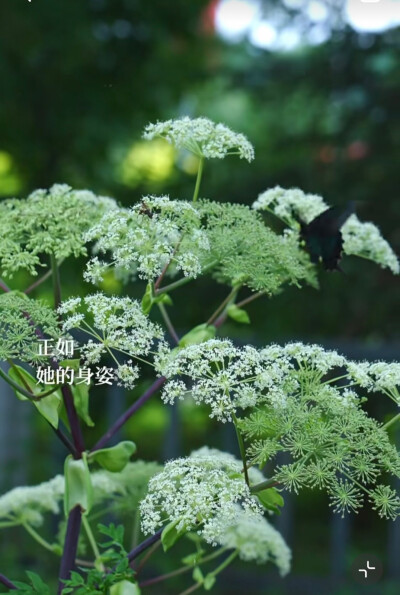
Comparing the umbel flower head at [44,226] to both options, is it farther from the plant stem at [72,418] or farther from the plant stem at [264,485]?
the plant stem at [264,485]

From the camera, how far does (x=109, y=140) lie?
376 cm

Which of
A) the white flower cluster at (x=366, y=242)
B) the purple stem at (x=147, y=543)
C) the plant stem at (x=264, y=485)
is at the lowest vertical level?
the purple stem at (x=147, y=543)

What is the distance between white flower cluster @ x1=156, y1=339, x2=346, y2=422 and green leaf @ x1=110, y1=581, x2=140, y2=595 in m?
0.22

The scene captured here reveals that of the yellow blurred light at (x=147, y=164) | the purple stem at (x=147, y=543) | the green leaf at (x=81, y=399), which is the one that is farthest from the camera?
the yellow blurred light at (x=147, y=164)

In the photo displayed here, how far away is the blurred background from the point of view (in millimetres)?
3273

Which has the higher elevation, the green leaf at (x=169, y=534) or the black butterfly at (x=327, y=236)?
the black butterfly at (x=327, y=236)

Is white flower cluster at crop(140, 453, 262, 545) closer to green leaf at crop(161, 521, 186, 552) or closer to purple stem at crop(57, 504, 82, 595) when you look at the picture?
green leaf at crop(161, 521, 186, 552)

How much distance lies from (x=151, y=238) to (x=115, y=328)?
98 millimetres

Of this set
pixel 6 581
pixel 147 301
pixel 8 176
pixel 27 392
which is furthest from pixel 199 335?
pixel 8 176

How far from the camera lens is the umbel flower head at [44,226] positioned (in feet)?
3.00

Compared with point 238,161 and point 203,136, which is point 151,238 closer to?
point 203,136

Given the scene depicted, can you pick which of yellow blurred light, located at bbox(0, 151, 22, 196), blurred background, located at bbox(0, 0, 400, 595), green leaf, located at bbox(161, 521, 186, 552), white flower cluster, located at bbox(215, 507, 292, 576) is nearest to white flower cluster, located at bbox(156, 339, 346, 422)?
green leaf, located at bbox(161, 521, 186, 552)

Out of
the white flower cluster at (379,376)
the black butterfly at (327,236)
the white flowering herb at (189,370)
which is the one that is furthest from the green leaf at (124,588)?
the black butterfly at (327,236)

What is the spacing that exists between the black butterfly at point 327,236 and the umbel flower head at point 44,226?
0.25m
